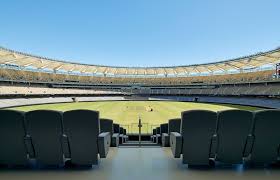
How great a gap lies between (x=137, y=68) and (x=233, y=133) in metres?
68.0

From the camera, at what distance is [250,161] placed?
14.6 ft

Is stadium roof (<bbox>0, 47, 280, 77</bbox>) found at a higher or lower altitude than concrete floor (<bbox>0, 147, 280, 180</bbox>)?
higher

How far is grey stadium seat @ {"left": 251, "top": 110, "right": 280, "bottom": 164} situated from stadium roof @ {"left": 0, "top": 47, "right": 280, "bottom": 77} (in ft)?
132

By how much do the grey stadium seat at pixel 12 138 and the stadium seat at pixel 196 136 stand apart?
297cm

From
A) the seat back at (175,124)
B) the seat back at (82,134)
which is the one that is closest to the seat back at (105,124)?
the seat back at (175,124)

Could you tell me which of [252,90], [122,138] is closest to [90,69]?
[252,90]

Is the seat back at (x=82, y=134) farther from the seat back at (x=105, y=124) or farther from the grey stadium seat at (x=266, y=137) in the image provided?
the grey stadium seat at (x=266, y=137)

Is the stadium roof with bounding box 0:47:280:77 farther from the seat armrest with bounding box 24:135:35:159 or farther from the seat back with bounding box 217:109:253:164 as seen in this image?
the seat armrest with bounding box 24:135:35:159

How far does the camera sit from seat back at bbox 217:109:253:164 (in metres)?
4.18

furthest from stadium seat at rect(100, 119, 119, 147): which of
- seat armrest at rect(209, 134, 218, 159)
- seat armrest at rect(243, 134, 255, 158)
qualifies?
seat armrest at rect(243, 134, 255, 158)

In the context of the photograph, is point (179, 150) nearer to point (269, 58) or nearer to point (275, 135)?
point (275, 135)

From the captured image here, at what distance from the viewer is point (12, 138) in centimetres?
427

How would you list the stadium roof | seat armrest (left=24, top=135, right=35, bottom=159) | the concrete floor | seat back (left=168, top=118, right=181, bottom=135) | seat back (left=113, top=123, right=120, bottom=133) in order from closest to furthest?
the concrete floor, seat armrest (left=24, top=135, right=35, bottom=159), seat back (left=168, top=118, right=181, bottom=135), seat back (left=113, top=123, right=120, bottom=133), the stadium roof

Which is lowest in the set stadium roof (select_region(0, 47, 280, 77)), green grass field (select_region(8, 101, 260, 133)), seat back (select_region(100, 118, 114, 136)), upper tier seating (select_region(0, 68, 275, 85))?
green grass field (select_region(8, 101, 260, 133))
